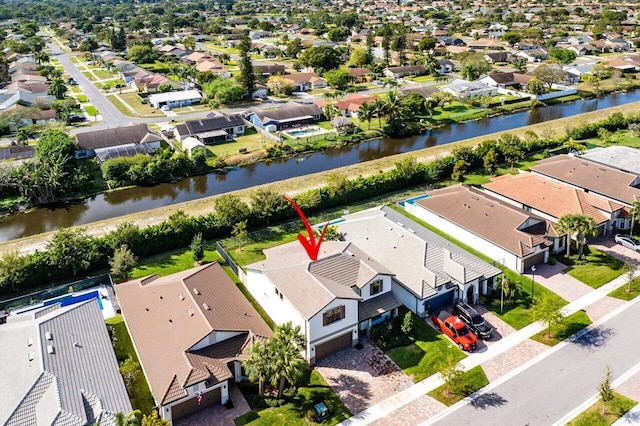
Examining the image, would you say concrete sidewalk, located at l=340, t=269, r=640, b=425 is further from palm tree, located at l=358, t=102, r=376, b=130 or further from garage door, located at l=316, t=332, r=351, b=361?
palm tree, located at l=358, t=102, r=376, b=130

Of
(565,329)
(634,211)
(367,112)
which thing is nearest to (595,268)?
(634,211)

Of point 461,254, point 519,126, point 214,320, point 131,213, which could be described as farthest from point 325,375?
point 519,126

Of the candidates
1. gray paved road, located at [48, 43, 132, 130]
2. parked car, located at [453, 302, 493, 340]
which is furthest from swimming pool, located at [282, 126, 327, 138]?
parked car, located at [453, 302, 493, 340]

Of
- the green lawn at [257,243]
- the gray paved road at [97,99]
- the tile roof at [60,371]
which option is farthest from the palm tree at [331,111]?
the tile roof at [60,371]

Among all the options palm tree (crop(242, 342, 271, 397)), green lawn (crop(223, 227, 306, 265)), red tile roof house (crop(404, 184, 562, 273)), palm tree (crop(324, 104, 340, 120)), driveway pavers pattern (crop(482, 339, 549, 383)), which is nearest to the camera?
palm tree (crop(242, 342, 271, 397))

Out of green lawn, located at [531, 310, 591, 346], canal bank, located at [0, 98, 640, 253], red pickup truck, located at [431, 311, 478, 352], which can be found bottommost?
green lawn, located at [531, 310, 591, 346]

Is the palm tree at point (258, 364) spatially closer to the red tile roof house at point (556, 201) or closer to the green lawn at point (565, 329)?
the green lawn at point (565, 329)

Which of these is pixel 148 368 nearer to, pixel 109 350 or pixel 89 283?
pixel 109 350
